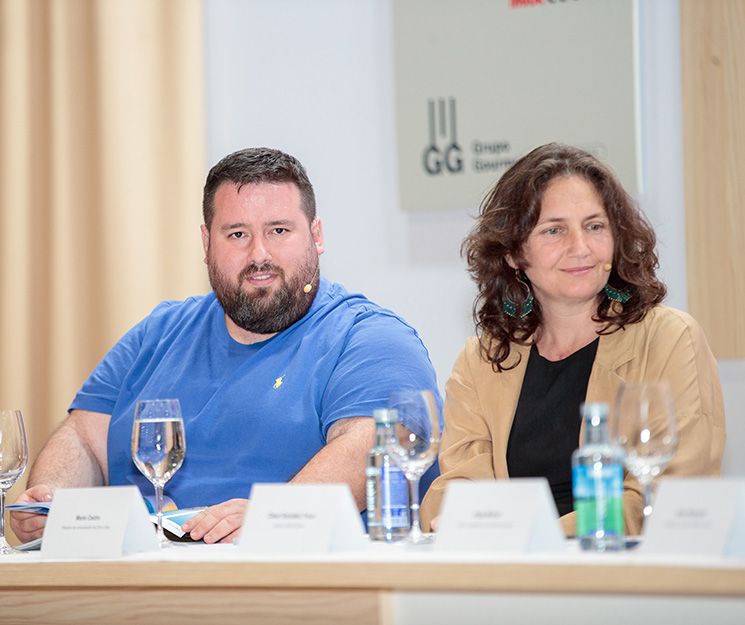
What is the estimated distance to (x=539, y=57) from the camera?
11.0 ft

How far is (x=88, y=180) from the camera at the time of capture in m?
3.87

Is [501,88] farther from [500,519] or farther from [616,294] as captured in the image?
[500,519]

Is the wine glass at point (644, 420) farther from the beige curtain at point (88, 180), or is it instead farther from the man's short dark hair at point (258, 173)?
the beige curtain at point (88, 180)

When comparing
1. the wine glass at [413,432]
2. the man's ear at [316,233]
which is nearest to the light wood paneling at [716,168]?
the man's ear at [316,233]

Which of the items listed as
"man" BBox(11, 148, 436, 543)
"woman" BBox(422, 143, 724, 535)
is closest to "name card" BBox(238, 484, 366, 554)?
"woman" BBox(422, 143, 724, 535)

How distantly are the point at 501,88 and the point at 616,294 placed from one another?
46.9 inches

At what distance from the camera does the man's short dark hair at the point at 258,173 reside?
111 inches

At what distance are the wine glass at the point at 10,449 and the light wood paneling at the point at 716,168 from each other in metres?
1.92

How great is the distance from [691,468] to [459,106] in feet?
5.55

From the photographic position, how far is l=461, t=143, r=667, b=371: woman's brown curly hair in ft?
7.79

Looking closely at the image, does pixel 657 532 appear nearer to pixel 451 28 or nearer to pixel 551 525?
pixel 551 525

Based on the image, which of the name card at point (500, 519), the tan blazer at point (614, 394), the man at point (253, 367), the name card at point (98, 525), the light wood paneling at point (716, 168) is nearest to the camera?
the name card at point (500, 519)

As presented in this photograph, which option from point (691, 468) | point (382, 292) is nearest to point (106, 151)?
point (382, 292)

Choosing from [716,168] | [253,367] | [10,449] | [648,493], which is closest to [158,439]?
[10,449]
